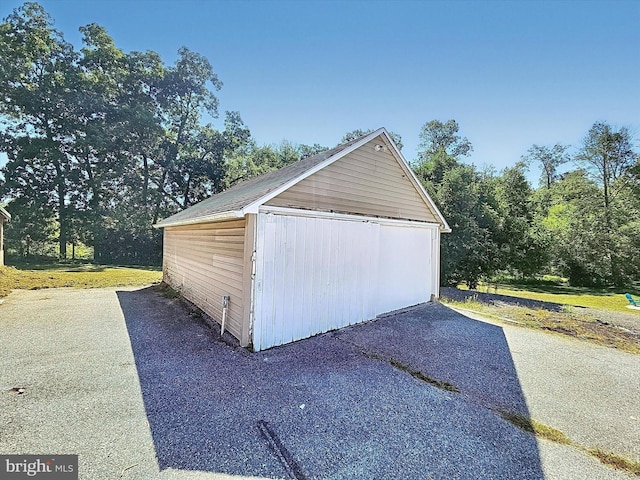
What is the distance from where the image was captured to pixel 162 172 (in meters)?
26.1

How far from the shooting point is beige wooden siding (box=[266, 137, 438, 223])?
20.0ft

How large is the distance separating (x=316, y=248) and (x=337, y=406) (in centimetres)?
306

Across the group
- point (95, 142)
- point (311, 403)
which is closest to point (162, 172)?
point (95, 142)

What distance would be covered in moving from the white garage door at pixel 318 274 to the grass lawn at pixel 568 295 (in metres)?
9.48

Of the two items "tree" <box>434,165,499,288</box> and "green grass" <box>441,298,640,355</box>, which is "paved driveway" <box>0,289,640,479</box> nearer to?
"green grass" <box>441,298,640,355</box>

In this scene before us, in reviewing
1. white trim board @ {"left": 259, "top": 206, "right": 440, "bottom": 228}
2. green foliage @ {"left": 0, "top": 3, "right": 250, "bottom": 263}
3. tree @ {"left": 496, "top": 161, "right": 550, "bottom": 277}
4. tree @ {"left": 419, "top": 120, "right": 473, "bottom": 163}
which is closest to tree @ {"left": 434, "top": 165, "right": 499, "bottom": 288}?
tree @ {"left": 496, "top": 161, "right": 550, "bottom": 277}

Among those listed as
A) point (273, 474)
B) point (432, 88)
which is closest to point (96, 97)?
point (432, 88)

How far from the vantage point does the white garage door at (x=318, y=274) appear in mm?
5363

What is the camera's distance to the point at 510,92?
1020 centimetres

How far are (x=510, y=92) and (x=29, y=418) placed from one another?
13552 mm

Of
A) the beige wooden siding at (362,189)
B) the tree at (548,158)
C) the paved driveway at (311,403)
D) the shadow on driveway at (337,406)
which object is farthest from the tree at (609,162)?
the shadow on driveway at (337,406)

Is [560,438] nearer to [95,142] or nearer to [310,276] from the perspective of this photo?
[310,276]

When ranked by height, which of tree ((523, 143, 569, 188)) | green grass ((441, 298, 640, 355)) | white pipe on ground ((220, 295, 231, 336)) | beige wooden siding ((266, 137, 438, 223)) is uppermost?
tree ((523, 143, 569, 188))

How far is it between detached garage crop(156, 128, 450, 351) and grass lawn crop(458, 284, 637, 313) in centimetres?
803
